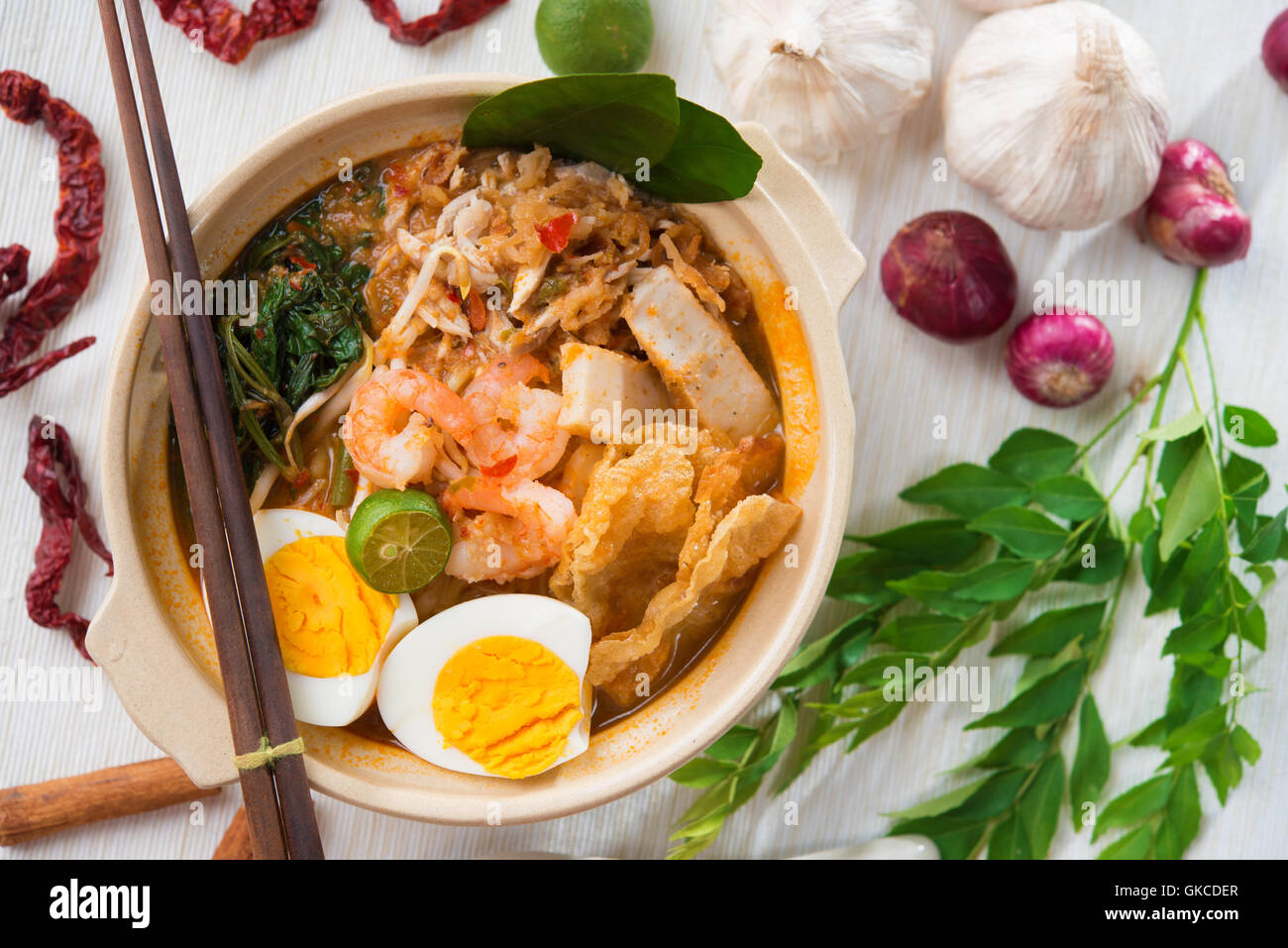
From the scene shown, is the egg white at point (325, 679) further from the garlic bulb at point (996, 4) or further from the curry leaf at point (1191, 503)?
the garlic bulb at point (996, 4)

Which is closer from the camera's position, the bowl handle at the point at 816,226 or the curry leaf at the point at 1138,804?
the bowl handle at the point at 816,226

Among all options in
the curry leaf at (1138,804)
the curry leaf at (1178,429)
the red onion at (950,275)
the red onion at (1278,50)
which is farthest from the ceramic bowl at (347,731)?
the red onion at (1278,50)

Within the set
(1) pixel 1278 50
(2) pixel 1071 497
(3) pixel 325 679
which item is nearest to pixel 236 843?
(3) pixel 325 679

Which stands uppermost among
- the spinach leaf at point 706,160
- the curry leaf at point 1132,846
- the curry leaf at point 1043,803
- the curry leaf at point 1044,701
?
the spinach leaf at point 706,160

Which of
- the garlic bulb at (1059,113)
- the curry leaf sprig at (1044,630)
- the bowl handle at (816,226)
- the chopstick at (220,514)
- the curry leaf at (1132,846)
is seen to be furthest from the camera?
the curry leaf at (1132,846)

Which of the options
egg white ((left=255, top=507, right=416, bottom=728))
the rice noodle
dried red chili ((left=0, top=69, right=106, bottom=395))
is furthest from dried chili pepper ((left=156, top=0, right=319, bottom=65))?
egg white ((left=255, top=507, right=416, bottom=728))
